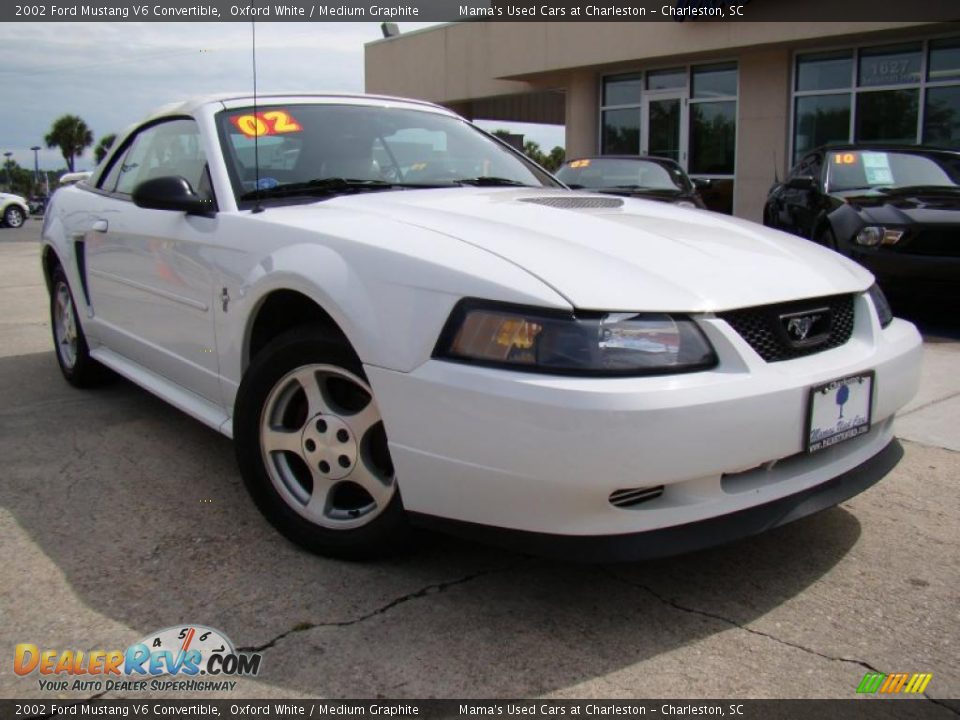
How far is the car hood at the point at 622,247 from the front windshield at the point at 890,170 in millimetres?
5012

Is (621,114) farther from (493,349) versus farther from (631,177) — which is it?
(493,349)

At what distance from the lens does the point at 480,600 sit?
2521mm

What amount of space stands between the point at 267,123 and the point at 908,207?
17.4 feet

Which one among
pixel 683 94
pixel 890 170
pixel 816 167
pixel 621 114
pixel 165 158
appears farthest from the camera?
pixel 621 114

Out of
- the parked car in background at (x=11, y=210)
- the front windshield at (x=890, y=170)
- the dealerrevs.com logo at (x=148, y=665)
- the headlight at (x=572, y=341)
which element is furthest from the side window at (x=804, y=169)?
the parked car in background at (x=11, y=210)

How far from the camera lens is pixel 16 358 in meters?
5.88

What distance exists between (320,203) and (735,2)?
13.3 m

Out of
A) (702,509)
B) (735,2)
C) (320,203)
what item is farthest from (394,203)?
(735,2)

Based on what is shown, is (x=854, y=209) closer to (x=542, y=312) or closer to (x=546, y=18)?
(x=542, y=312)

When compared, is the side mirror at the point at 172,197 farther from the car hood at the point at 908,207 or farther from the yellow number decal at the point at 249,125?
the car hood at the point at 908,207

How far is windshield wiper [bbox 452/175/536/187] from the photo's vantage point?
141 inches

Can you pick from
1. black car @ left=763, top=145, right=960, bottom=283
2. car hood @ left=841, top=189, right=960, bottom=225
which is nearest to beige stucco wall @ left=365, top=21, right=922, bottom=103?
black car @ left=763, top=145, right=960, bottom=283

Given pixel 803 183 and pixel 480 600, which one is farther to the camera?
pixel 803 183

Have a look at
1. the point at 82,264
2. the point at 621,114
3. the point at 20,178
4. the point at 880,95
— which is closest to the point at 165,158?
the point at 82,264
